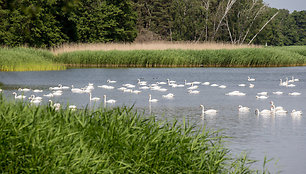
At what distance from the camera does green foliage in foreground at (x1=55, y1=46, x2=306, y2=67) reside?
3897 centimetres

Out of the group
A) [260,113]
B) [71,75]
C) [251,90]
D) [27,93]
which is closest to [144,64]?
[71,75]

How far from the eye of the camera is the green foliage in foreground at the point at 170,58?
38969mm

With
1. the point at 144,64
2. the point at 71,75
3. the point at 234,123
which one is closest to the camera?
the point at 234,123

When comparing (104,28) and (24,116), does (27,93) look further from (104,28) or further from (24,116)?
(104,28)

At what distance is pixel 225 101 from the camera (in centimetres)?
1916

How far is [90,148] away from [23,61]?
26388 mm

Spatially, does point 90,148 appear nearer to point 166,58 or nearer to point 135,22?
point 166,58

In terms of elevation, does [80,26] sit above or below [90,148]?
above

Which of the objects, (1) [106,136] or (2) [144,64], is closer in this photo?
(1) [106,136]

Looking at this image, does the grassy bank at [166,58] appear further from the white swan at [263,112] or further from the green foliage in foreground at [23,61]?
the white swan at [263,112]

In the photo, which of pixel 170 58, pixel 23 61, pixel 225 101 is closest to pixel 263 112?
pixel 225 101

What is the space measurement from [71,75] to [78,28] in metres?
24.5

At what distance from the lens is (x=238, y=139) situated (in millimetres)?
11102

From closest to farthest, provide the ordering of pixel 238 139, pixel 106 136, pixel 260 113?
pixel 106 136, pixel 238 139, pixel 260 113
